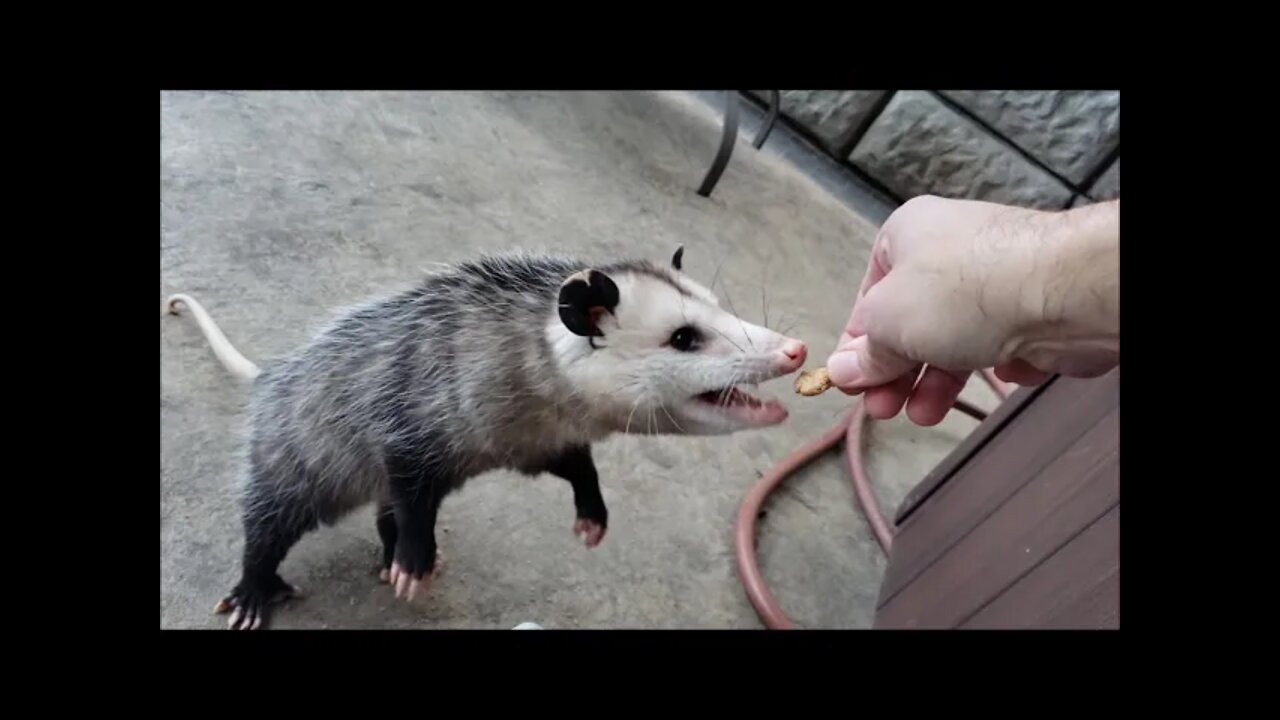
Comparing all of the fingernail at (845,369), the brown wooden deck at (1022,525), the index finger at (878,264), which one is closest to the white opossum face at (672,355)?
the fingernail at (845,369)

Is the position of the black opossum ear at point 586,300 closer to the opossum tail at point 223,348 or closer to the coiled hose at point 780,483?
the opossum tail at point 223,348

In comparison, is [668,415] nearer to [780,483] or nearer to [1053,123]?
[780,483]

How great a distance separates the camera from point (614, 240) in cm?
133

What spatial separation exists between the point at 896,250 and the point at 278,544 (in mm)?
950

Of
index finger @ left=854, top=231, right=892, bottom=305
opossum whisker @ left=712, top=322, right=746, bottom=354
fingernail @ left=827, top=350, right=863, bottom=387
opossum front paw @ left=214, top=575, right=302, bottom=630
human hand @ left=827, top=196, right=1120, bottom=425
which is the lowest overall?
opossum front paw @ left=214, top=575, right=302, bottom=630

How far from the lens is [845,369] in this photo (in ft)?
3.68

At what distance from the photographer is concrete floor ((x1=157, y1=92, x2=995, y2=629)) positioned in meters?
1.19

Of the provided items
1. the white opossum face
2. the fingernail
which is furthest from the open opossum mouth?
the fingernail

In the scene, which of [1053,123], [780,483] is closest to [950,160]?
[1053,123]

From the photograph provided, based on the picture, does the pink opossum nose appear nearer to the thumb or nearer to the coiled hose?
the thumb
